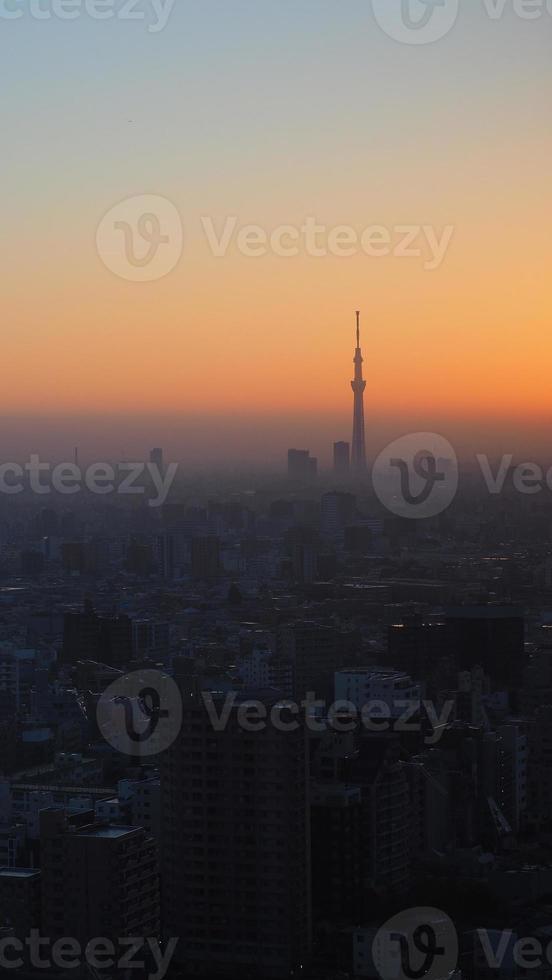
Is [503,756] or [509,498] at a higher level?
[509,498]

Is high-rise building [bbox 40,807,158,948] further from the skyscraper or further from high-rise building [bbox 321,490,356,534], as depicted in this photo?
high-rise building [bbox 321,490,356,534]

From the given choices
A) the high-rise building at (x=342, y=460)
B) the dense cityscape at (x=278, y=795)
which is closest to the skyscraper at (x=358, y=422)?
the high-rise building at (x=342, y=460)

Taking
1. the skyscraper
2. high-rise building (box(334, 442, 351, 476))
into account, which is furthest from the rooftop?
high-rise building (box(334, 442, 351, 476))

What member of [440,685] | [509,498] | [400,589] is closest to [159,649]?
[440,685]

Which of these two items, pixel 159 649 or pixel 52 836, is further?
pixel 159 649

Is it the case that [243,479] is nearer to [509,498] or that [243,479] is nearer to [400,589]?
[509,498]

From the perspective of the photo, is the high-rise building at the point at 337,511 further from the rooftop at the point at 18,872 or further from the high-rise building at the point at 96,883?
the high-rise building at the point at 96,883
